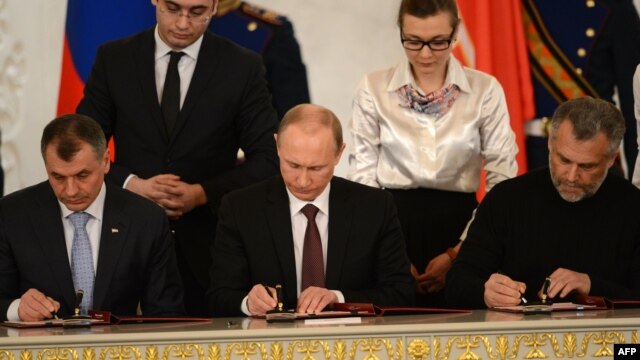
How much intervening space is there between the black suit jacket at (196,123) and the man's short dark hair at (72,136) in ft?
1.60

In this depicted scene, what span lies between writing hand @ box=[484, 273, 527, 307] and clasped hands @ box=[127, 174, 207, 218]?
1.19 m

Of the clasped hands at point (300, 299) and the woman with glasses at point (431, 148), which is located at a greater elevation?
the woman with glasses at point (431, 148)

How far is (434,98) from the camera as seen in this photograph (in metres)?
4.84

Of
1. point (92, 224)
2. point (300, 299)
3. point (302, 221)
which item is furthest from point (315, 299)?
point (92, 224)

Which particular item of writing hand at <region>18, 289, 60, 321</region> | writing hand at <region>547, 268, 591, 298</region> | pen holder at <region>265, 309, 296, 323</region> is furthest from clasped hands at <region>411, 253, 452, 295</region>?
writing hand at <region>18, 289, 60, 321</region>

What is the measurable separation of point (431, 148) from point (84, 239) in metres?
1.39

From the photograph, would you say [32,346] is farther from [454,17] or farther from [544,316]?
[454,17]

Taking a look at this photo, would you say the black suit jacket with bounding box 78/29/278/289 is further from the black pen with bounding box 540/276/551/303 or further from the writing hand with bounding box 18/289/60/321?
the black pen with bounding box 540/276/551/303

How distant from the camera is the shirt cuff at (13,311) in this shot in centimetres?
399

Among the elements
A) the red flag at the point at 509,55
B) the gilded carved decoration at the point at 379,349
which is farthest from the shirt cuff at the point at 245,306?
the red flag at the point at 509,55

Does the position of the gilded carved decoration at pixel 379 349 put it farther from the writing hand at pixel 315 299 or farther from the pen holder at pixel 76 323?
the writing hand at pixel 315 299

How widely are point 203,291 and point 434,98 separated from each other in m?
1.16

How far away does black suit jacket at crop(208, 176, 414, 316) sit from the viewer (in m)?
4.24

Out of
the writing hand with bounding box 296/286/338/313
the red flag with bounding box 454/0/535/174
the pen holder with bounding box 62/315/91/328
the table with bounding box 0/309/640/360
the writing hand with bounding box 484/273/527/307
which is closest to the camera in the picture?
Answer: the table with bounding box 0/309/640/360
